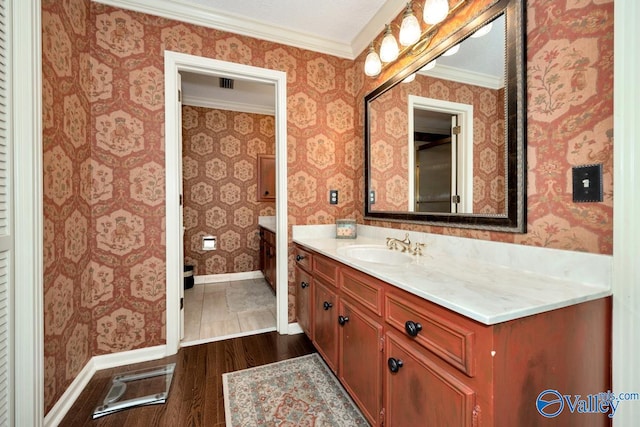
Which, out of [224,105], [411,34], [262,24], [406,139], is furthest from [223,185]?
[411,34]

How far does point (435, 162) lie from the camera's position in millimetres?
1574

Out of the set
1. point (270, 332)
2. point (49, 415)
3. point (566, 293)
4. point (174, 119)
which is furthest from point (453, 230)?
point (49, 415)

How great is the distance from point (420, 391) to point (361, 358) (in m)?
0.40

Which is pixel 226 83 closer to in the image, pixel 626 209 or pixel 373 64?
pixel 373 64

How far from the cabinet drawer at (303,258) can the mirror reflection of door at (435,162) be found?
0.81 meters

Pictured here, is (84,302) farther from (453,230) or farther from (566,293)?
(566,293)

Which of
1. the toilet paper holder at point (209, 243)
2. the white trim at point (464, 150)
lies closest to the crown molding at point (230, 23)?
the white trim at point (464, 150)

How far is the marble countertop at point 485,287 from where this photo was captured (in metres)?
0.68

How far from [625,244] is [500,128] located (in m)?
0.63

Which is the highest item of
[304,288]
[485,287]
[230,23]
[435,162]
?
[230,23]

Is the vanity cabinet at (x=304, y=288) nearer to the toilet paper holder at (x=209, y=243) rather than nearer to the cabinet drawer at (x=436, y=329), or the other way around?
the cabinet drawer at (x=436, y=329)

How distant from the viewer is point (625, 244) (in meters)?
0.79

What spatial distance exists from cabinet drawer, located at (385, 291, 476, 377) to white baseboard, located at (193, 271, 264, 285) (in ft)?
10.9

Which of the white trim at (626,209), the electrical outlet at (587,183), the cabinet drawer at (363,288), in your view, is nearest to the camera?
the white trim at (626,209)
